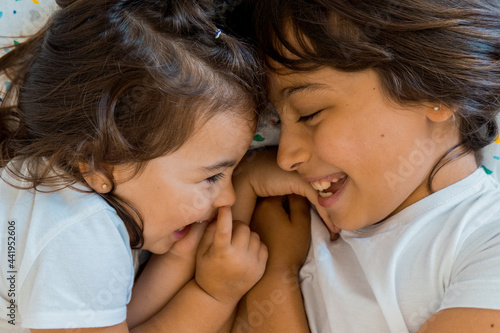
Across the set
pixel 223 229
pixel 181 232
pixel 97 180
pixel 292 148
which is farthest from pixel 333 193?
pixel 97 180

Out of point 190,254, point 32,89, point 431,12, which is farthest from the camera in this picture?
point 190,254

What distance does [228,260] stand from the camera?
3.72 feet

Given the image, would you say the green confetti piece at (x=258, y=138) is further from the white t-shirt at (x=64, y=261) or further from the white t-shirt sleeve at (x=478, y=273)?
the white t-shirt sleeve at (x=478, y=273)

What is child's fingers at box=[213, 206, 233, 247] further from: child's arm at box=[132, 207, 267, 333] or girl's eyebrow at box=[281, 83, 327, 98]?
girl's eyebrow at box=[281, 83, 327, 98]

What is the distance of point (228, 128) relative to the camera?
101cm

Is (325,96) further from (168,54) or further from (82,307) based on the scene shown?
(82,307)

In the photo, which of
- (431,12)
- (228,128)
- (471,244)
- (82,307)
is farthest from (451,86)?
(82,307)

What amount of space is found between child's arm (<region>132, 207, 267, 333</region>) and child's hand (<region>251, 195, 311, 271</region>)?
2.0 inches

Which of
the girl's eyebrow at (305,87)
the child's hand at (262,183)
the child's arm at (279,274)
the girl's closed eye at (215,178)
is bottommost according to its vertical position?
the child's arm at (279,274)

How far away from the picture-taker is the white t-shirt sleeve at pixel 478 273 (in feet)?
2.80

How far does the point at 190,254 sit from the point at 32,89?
50cm

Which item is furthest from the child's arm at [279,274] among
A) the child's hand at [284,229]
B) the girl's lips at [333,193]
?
the girl's lips at [333,193]

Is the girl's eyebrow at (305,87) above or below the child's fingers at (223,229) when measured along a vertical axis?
above

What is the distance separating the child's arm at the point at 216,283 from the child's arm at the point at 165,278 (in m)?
0.03
